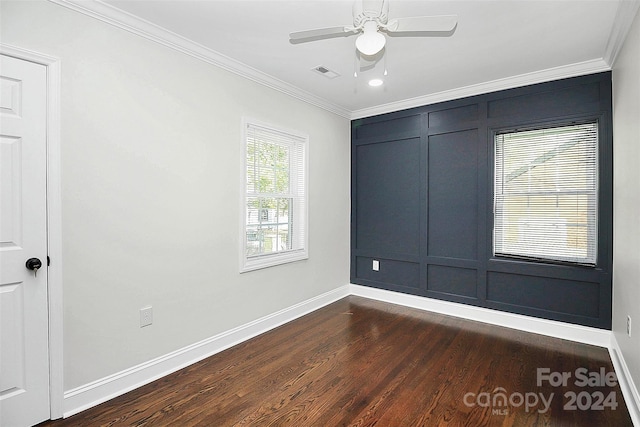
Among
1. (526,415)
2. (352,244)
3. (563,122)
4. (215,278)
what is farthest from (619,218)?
(215,278)

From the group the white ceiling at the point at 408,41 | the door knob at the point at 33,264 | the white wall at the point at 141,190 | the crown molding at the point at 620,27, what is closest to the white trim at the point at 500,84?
A: the white ceiling at the point at 408,41

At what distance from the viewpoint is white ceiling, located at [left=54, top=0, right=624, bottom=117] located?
226cm

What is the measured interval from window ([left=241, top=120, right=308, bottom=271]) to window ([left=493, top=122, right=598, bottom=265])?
7.36 feet

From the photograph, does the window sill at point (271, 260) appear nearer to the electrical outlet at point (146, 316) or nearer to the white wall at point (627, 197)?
the electrical outlet at point (146, 316)

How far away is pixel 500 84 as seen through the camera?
359 centimetres

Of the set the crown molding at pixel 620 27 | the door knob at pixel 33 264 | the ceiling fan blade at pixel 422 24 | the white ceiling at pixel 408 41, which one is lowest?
the door knob at pixel 33 264

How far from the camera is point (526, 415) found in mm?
2119

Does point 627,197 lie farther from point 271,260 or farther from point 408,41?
point 271,260

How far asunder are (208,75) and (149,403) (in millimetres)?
2586

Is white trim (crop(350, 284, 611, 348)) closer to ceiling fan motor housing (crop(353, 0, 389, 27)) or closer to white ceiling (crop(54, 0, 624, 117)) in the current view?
white ceiling (crop(54, 0, 624, 117))

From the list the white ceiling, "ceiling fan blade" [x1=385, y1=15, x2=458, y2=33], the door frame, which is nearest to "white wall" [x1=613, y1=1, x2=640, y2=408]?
the white ceiling

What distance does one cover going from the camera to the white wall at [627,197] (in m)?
2.09

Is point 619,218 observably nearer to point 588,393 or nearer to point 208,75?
point 588,393

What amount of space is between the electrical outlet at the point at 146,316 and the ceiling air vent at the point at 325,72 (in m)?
2.60
